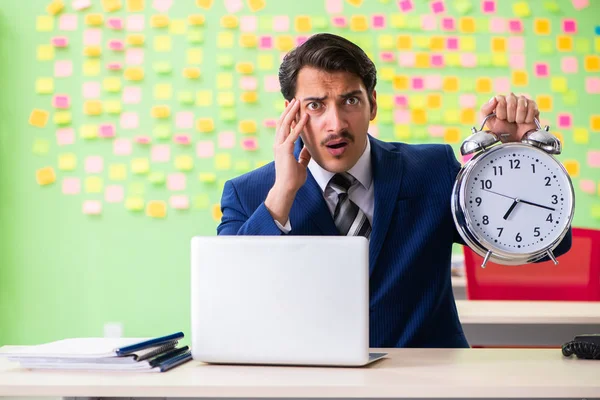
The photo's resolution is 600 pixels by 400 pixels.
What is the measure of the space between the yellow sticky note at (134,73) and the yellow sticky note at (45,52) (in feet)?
1.30

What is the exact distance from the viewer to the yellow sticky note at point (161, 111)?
13.8 ft

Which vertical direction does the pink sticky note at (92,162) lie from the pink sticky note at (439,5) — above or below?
below

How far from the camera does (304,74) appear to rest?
1.82 meters

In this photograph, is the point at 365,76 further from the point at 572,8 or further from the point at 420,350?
the point at 572,8

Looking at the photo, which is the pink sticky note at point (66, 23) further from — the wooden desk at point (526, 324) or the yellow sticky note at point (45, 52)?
the wooden desk at point (526, 324)

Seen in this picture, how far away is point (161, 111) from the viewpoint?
165 inches

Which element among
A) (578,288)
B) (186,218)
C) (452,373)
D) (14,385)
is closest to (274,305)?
(452,373)

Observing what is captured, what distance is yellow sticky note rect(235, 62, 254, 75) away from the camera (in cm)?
420

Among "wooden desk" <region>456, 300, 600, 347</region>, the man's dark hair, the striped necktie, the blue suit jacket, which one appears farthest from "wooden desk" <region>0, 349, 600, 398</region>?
"wooden desk" <region>456, 300, 600, 347</region>

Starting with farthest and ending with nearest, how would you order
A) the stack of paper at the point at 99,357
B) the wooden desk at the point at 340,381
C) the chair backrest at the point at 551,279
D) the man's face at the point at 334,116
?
1. the chair backrest at the point at 551,279
2. the man's face at the point at 334,116
3. the stack of paper at the point at 99,357
4. the wooden desk at the point at 340,381

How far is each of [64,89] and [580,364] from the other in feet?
11.3

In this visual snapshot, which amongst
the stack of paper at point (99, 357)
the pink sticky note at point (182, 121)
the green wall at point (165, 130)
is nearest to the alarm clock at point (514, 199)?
the stack of paper at point (99, 357)

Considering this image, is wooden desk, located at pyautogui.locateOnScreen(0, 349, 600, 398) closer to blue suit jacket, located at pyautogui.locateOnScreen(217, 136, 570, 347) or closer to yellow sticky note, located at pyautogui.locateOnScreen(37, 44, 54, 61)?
blue suit jacket, located at pyautogui.locateOnScreen(217, 136, 570, 347)

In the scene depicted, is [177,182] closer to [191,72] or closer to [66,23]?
[191,72]
